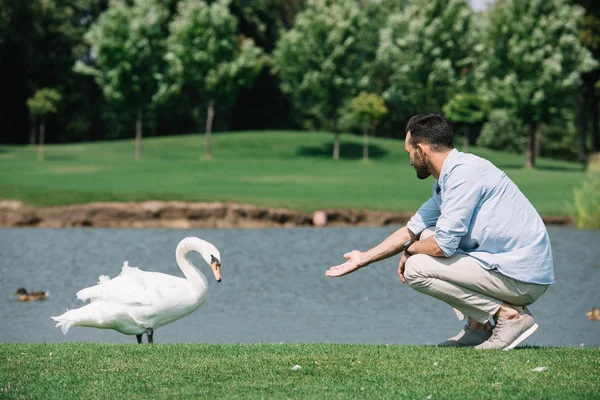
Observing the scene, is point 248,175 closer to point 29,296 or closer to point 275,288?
point 275,288

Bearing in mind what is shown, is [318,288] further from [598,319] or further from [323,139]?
[323,139]

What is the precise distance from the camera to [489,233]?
7.06 m

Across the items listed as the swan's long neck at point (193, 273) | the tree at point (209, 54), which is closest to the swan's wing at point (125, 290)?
the swan's long neck at point (193, 273)

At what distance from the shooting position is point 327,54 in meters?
55.6

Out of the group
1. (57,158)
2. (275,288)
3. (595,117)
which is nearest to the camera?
(275,288)

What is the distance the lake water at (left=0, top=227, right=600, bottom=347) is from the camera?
12.4m

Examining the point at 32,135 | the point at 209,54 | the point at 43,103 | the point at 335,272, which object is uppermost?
the point at 209,54

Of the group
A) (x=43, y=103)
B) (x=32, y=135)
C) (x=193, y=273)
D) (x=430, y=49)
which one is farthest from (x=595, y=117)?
(x=193, y=273)

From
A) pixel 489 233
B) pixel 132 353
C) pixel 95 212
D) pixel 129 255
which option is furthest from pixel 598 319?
pixel 95 212

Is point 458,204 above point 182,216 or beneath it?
above

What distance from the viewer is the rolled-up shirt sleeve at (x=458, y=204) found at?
6887 mm

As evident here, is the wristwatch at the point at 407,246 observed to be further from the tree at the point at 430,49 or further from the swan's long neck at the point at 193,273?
the tree at the point at 430,49

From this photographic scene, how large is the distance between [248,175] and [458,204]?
1377 inches

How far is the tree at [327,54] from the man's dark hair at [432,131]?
46.7 m
